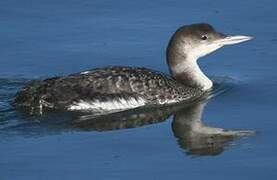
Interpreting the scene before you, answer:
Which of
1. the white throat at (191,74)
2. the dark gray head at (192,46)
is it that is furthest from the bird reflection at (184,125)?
the dark gray head at (192,46)

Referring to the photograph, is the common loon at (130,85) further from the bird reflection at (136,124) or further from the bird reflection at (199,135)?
the bird reflection at (199,135)

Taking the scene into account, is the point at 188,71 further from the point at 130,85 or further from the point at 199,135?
the point at 199,135

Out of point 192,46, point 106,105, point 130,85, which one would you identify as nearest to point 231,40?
point 192,46

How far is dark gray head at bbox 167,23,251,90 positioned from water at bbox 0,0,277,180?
39 cm

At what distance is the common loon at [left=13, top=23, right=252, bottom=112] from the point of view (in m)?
11.6

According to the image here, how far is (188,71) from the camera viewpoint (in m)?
12.6

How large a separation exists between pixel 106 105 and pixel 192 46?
1468 millimetres

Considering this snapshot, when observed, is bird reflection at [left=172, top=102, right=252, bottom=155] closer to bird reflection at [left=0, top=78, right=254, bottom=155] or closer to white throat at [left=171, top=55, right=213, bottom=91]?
bird reflection at [left=0, top=78, right=254, bottom=155]

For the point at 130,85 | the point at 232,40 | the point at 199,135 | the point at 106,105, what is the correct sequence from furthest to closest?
the point at 232,40 → the point at 130,85 → the point at 106,105 → the point at 199,135

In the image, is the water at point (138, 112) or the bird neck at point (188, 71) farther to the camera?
the bird neck at point (188, 71)

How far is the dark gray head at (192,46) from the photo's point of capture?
40.5 ft

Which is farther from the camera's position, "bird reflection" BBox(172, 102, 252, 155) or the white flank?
the white flank

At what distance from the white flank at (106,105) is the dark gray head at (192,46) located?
964 mm

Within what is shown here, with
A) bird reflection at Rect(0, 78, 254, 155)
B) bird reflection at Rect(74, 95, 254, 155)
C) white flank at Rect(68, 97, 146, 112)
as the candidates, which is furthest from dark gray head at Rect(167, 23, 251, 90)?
white flank at Rect(68, 97, 146, 112)
